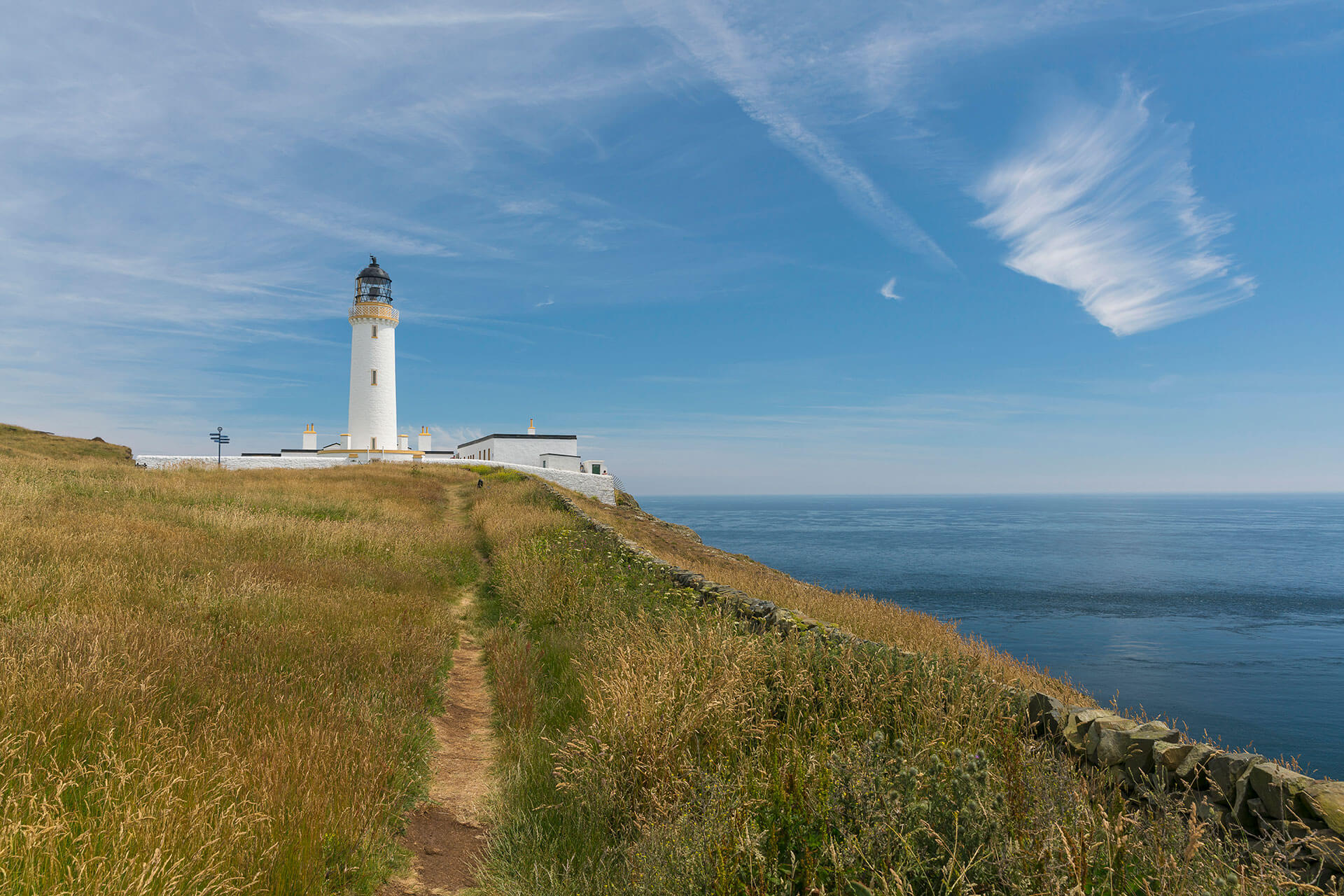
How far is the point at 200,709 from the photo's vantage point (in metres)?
4.20

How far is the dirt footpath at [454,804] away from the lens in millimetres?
3693

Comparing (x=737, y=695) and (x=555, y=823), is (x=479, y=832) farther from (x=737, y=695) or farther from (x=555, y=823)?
(x=737, y=695)

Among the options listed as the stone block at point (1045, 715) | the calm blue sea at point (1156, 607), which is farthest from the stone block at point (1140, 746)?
Result: the calm blue sea at point (1156, 607)

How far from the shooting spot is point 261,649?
5527 mm

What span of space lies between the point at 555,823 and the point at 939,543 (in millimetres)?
68594

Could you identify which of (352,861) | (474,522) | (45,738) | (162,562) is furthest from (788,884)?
(474,522)

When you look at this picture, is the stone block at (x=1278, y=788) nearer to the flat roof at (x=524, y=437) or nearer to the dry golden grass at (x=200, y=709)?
the dry golden grass at (x=200, y=709)

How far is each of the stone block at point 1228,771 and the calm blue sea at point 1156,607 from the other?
4.31m

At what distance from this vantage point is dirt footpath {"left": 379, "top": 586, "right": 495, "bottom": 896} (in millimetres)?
3693

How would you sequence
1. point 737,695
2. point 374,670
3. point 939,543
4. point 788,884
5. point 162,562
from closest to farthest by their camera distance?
point 788,884, point 737,695, point 374,670, point 162,562, point 939,543

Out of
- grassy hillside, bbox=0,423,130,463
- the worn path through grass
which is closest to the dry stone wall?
the worn path through grass

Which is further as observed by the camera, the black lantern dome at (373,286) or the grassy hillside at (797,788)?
the black lantern dome at (373,286)

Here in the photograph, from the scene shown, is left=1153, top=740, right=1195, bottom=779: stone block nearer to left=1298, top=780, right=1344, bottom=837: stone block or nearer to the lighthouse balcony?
left=1298, top=780, right=1344, bottom=837: stone block

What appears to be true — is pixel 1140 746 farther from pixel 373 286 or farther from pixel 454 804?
pixel 373 286
